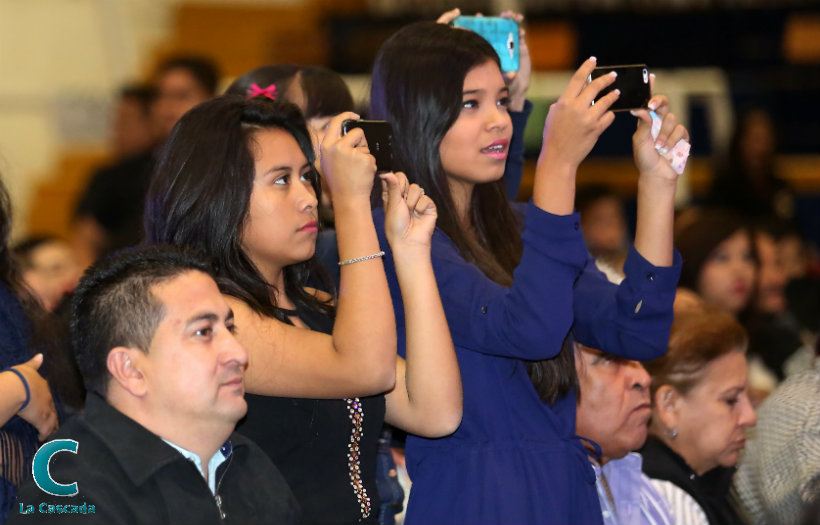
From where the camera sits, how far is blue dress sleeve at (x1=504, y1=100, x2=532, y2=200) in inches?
114

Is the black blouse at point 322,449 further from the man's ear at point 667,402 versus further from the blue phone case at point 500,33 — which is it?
the man's ear at point 667,402

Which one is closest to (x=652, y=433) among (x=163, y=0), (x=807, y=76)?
(x=807, y=76)

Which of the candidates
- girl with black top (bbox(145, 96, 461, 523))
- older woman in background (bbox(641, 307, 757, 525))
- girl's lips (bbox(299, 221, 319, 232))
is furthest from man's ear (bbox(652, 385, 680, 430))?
girl's lips (bbox(299, 221, 319, 232))

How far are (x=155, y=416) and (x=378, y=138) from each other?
0.73 meters

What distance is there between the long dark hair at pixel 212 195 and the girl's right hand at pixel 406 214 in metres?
0.28

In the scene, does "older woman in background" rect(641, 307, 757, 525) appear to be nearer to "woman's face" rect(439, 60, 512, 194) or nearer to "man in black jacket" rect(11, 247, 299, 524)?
"woman's face" rect(439, 60, 512, 194)

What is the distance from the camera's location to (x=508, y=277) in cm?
247

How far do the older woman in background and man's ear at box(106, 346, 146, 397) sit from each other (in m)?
1.61

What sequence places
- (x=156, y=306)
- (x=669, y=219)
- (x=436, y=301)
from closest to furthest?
(x=156, y=306) < (x=436, y=301) < (x=669, y=219)

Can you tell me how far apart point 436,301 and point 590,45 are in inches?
248

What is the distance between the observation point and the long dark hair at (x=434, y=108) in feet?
8.00

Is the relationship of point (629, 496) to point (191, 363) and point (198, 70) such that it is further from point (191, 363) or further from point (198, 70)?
point (198, 70)

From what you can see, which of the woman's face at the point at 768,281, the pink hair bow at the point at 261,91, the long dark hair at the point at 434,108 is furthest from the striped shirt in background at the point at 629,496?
the woman's face at the point at 768,281

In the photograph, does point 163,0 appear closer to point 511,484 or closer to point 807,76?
point 807,76
